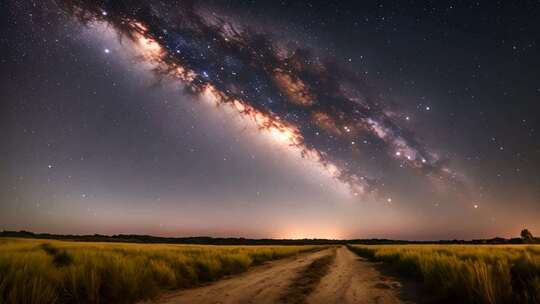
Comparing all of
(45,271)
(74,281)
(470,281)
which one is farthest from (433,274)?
(45,271)

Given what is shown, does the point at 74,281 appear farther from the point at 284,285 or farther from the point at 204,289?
the point at 284,285

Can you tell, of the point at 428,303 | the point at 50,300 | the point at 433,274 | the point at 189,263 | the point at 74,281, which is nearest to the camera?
the point at 50,300

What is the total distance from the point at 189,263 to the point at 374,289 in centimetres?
729

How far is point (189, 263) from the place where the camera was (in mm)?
13258

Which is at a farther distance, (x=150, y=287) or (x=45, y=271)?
(x=150, y=287)

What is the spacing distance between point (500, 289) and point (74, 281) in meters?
7.90

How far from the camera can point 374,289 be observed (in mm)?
9336

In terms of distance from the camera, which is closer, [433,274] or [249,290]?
[249,290]

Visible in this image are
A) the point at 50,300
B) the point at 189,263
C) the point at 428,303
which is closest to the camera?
the point at 50,300

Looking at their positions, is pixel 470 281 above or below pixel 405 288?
above

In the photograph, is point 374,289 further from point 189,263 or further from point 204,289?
point 189,263

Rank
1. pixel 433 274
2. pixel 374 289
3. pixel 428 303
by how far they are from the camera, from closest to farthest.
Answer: pixel 428 303 → pixel 374 289 → pixel 433 274

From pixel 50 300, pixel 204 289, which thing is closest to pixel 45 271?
pixel 50 300

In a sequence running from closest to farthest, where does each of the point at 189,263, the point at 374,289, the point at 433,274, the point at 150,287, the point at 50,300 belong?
1. the point at 50,300
2. the point at 150,287
3. the point at 374,289
4. the point at 433,274
5. the point at 189,263
